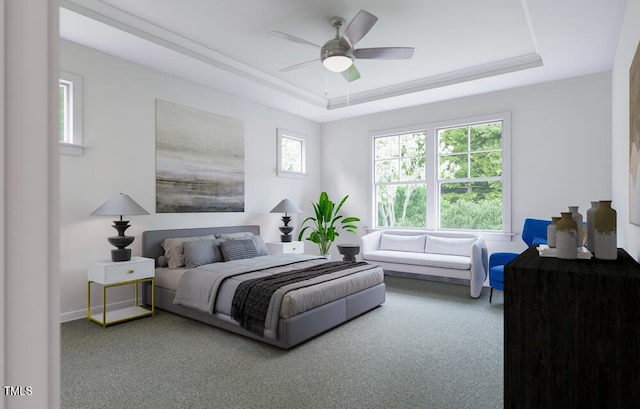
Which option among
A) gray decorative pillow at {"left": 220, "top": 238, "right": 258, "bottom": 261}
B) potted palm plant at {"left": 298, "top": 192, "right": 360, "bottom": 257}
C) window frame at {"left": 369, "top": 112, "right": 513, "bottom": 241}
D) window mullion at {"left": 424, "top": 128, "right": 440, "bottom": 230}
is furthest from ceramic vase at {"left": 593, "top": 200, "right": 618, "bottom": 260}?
potted palm plant at {"left": 298, "top": 192, "right": 360, "bottom": 257}

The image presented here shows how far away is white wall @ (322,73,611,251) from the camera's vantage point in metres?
4.55

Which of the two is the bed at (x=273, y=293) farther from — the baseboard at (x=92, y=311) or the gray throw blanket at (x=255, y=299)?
the baseboard at (x=92, y=311)

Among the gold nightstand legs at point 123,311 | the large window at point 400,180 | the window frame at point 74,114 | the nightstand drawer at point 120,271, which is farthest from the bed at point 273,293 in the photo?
the large window at point 400,180

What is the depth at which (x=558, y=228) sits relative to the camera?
6.12 ft

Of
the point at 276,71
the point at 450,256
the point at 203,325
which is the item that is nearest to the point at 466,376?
the point at 203,325

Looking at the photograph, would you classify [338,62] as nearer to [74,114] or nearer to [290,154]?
[74,114]

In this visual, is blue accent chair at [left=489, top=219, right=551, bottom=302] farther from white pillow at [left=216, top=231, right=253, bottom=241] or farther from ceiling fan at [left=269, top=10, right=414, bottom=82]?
white pillow at [left=216, top=231, right=253, bottom=241]

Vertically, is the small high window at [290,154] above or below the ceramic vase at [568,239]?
above

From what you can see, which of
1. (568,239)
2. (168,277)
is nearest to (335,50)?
(568,239)

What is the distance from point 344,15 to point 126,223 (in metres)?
3.05

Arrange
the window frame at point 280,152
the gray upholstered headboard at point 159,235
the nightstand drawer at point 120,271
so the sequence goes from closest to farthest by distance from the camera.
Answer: the nightstand drawer at point 120,271, the gray upholstered headboard at point 159,235, the window frame at point 280,152

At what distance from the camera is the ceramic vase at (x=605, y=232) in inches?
71.9

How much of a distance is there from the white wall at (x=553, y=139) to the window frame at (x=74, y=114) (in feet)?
15.6
